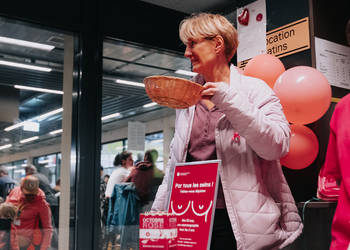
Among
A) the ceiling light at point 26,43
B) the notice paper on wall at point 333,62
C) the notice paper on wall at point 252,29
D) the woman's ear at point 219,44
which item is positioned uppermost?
the ceiling light at point 26,43

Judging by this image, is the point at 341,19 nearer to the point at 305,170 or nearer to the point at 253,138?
the point at 305,170

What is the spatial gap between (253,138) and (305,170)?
1.30 meters

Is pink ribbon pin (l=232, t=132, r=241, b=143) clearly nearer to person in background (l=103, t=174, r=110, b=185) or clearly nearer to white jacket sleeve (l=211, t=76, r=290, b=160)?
white jacket sleeve (l=211, t=76, r=290, b=160)

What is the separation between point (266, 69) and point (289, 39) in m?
0.44

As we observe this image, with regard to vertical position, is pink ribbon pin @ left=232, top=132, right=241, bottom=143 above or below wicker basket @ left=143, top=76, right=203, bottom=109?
below

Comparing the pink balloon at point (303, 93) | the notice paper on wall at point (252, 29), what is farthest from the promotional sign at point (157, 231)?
the notice paper on wall at point (252, 29)

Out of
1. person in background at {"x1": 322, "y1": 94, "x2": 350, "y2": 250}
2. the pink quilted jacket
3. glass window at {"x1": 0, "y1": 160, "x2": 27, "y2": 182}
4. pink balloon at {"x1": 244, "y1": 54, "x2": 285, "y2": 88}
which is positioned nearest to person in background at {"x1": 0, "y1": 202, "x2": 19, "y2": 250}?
glass window at {"x1": 0, "y1": 160, "x2": 27, "y2": 182}

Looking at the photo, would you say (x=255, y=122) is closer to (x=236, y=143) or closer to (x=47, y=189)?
(x=236, y=143)

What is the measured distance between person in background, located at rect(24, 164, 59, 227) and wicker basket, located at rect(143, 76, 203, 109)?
116 inches

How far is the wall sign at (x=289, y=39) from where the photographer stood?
2.61m

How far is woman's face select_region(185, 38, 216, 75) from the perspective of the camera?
1.62 metres

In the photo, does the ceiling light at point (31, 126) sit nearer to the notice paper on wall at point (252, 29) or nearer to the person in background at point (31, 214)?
the person in background at point (31, 214)

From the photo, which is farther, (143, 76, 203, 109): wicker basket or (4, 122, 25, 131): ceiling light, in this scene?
(4, 122, 25, 131): ceiling light

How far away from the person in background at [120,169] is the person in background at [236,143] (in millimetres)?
3195
